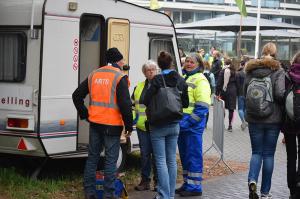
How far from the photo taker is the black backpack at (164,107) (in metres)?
7.13

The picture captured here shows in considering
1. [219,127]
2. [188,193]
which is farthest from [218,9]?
[188,193]

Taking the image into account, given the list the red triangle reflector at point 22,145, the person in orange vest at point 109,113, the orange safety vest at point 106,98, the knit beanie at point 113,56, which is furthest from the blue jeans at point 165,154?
the red triangle reflector at point 22,145

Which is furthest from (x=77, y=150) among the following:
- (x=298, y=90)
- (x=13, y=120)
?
(x=298, y=90)

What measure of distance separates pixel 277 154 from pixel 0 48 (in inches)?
253

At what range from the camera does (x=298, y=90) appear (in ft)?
24.3

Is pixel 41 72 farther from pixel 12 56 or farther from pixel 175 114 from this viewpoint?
pixel 175 114

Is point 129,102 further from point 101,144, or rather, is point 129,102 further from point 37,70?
point 37,70

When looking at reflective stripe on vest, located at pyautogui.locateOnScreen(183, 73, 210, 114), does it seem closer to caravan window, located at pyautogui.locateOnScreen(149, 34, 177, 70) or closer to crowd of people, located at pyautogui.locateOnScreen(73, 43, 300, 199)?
crowd of people, located at pyautogui.locateOnScreen(73, 43, 300, 199)

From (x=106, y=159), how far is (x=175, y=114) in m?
1.00

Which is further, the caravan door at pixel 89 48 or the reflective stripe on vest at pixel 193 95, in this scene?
the caravan door at pixel 89 48

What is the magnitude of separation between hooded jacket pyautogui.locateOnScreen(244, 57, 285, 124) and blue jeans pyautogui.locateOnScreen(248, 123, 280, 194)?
3.5 inches

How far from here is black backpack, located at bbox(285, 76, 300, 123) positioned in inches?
289

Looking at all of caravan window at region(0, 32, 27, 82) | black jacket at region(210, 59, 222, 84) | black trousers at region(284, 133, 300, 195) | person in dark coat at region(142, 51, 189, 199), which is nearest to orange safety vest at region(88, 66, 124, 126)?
person in dark coat at region(142, 51, 189, 199)

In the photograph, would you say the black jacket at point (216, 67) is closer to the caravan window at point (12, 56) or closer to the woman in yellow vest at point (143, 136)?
the woman in yellow vest at point (143, 136)
